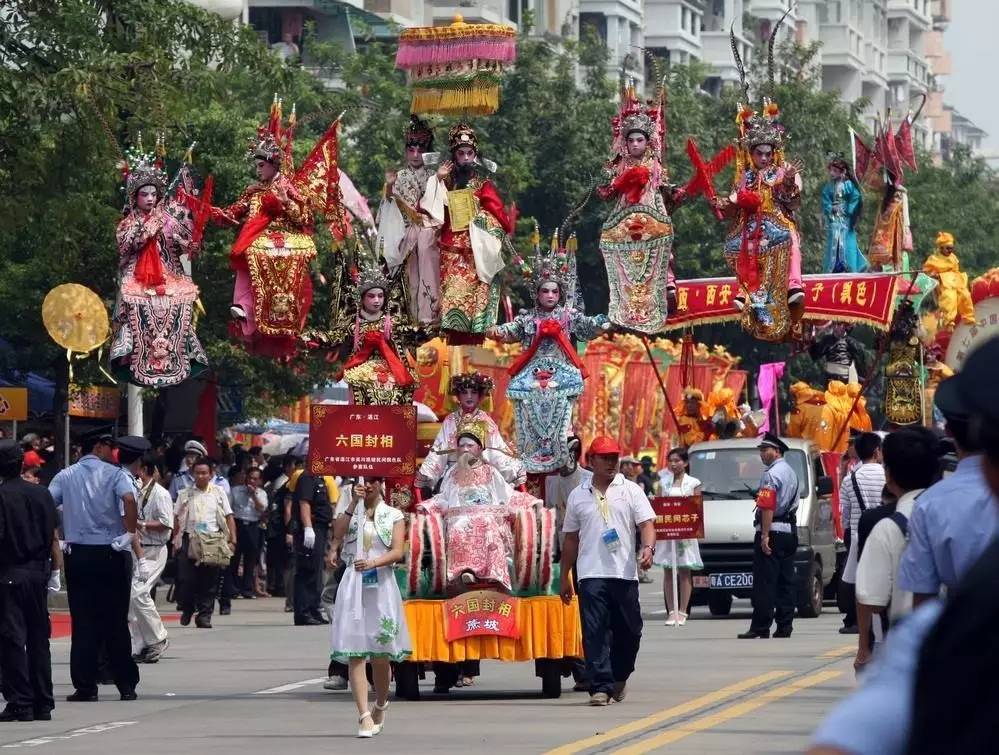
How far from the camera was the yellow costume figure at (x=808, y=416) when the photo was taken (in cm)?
3005

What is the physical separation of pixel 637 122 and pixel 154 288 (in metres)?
3.93

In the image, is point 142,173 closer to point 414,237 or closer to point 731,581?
point 414,237

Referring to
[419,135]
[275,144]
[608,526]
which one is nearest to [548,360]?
[419,135]

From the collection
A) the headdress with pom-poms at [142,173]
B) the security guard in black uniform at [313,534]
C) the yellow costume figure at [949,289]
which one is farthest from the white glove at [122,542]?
the yellow costume figure at [949,289]

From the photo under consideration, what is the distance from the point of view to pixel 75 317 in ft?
72.0

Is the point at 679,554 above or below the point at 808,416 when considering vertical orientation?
below

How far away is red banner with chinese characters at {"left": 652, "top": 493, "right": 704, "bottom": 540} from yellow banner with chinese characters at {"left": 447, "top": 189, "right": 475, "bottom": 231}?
235 inches

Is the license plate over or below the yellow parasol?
below

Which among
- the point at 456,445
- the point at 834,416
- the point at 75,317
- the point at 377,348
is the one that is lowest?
the point at 456,445

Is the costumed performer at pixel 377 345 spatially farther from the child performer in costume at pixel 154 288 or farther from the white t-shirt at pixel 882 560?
the white t-shirt at pixel 882 560

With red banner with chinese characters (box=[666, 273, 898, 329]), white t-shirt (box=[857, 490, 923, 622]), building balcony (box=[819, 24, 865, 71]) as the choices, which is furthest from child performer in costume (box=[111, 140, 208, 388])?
building balcony (box=[819, 24, 865, 71])

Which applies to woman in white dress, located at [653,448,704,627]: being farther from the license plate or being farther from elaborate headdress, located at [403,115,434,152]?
elaborate headdress, located at [403,115,434,152]

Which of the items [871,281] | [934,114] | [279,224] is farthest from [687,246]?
[934,114]

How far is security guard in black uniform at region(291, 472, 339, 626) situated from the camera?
901 inches
